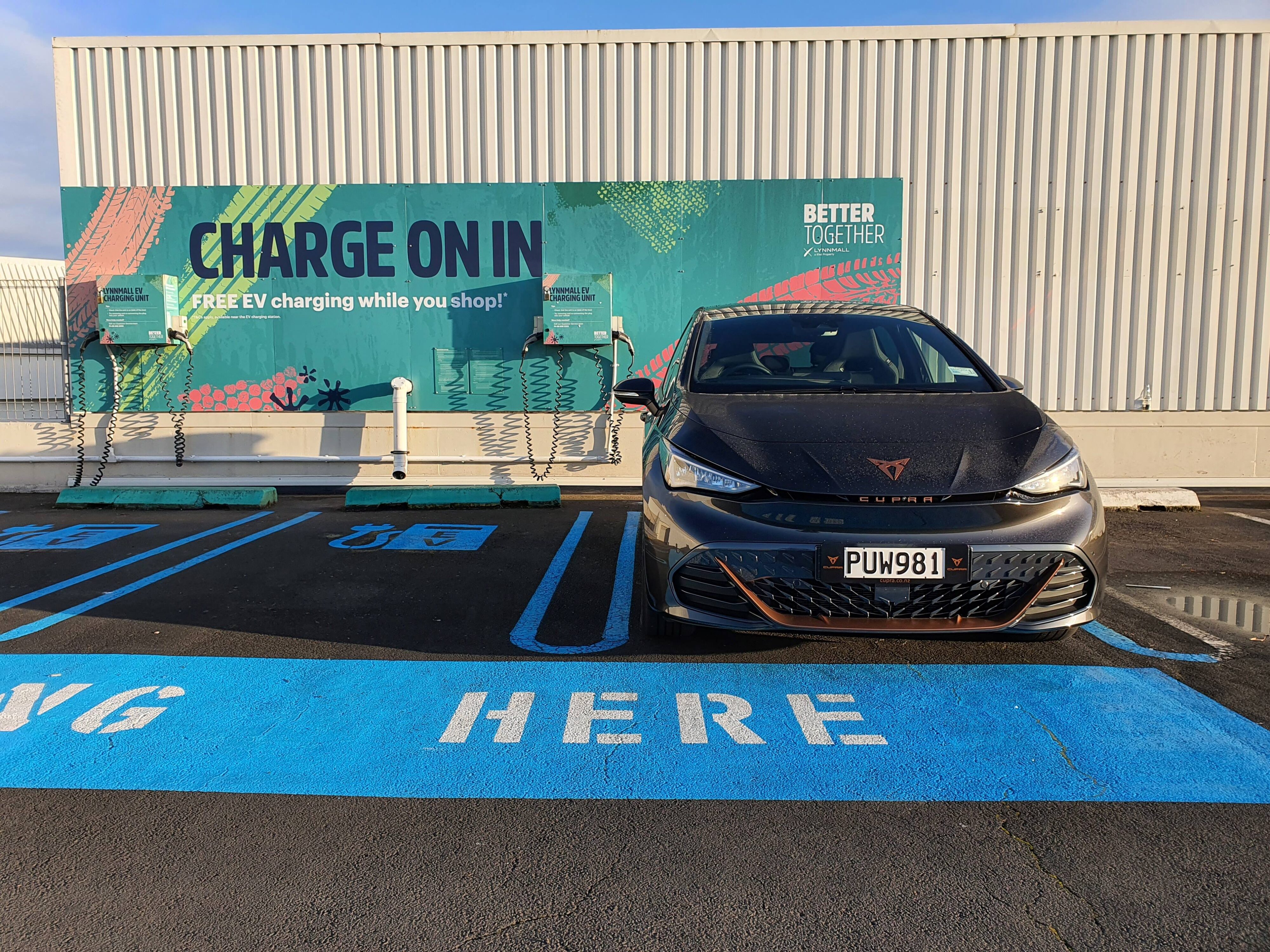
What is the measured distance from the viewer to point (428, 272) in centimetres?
919

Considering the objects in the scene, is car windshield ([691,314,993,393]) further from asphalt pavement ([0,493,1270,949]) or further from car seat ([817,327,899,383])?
asphalt pavement ([0,493,1270,949])

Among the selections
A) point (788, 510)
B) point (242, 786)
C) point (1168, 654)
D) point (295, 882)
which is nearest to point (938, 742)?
point (788, 510)

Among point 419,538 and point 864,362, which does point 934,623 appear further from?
point 419,538

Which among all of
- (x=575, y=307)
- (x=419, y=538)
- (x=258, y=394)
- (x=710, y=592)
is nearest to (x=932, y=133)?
(x=575, y=307)

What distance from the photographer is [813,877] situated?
1978 mm

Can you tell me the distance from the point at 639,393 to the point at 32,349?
8936 millimetres

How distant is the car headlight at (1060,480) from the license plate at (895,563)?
457 millimetres

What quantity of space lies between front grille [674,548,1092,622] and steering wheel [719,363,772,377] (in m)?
1.37

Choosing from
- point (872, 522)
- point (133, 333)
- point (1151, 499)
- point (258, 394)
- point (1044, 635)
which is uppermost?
point (133, 333)

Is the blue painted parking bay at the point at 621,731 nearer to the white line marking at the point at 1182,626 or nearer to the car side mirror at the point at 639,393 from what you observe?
the white line marking at the point at 1182,626

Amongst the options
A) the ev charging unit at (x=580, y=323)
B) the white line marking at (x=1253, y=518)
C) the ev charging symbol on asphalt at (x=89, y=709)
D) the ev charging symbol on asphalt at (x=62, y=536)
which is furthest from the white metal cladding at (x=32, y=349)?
the white line marking at (x=1253, y=518)

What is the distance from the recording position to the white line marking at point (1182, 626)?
3570 mm

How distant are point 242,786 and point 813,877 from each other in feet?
5.49

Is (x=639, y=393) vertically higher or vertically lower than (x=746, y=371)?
lower
